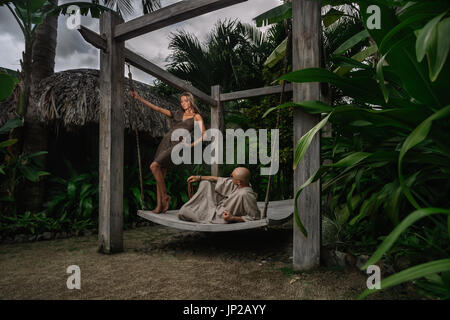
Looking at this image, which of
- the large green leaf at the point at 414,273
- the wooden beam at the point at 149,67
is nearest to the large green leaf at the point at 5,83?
the wooden beam at the point at 149,67

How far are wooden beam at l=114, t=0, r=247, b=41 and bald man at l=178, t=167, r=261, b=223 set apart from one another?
5.31 ft

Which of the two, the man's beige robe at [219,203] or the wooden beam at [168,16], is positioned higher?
the wooden beam at [168,16]

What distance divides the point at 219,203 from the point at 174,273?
1.05 m

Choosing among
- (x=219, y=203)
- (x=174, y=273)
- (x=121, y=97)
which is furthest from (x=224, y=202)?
(x=121, y=97)

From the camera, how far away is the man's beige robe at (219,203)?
2729 millimetres

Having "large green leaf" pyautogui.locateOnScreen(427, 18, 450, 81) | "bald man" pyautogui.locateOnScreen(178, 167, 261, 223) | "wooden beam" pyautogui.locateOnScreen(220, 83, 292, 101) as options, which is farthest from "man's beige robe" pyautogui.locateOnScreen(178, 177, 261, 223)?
"large green leaf" pyautogui.locateOnScreen(427, 18, 450, 81)

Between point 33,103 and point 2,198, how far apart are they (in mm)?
1545

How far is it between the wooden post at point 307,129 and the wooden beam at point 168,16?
2.21 feet

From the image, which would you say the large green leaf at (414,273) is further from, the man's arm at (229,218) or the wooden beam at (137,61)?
the wooden beam at (137,61)

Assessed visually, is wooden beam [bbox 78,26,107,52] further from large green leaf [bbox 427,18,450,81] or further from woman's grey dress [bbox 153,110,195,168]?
large green leaf [bbox 427,18,450,81]

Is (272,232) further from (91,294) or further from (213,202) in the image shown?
(91,294)

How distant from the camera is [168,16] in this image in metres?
2.56
